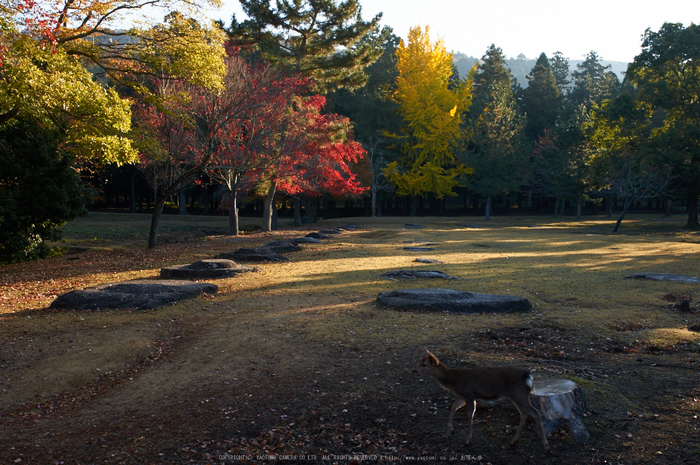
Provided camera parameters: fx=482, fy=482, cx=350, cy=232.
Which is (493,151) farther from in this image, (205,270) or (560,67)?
(560,67)

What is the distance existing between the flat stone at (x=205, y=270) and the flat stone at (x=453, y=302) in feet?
19.1

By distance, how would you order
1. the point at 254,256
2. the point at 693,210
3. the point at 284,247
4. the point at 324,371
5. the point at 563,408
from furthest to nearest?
the point at 693,210 < the point at 284,247 < the point at 254,256 < the point at 324,371 < the point at 563,408

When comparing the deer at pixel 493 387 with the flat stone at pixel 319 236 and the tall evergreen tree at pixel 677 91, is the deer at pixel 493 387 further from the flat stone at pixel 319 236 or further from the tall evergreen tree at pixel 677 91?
the tall evergreen tree at pixel 677 91

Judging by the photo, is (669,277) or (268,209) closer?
(669,277)

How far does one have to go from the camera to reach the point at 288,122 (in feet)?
90.4

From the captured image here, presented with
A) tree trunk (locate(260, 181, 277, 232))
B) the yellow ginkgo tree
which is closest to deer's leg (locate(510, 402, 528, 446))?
tree trunk (locate(260, 181, 277, 232))

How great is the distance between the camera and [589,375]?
5.88 m

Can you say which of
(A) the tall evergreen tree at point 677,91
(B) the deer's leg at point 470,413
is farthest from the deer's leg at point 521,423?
(A) the tall evergreen tree at point 677,91

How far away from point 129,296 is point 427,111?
40179 millimetres

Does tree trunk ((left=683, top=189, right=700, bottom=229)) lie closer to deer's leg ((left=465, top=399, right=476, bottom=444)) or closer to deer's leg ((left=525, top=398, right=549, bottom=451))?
deer's leg ((left=525, top=398, right=549, bottom=451))

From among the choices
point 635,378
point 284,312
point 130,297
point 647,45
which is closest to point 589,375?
point 635,378

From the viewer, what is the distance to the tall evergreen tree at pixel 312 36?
99.5 ft

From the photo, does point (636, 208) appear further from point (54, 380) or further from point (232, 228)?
point (54, 380)

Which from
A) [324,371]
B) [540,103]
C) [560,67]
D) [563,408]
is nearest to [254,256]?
[324,371]
